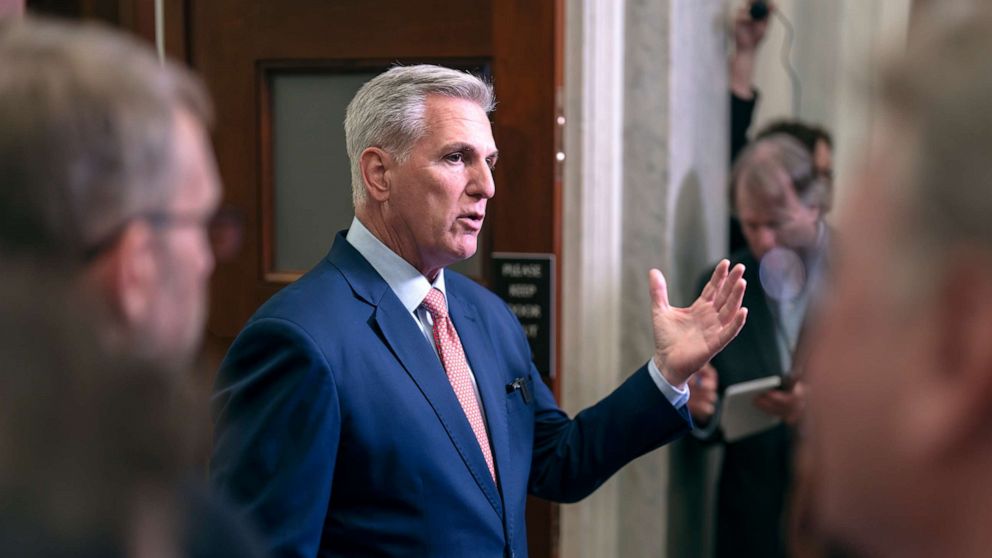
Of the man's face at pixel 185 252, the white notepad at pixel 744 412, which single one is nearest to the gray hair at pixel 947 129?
the man's face at pixel 185 252

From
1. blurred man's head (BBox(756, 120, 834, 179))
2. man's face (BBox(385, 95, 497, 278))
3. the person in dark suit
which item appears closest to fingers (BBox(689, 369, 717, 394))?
the person in dark suit

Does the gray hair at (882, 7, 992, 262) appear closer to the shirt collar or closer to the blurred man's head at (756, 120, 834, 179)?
the shirt collar

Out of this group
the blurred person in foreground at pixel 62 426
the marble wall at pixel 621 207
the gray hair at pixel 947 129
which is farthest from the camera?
the marble wall at pixel 621 207

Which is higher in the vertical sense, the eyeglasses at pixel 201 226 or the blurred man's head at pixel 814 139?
the blurred man's head at pixel 814 139

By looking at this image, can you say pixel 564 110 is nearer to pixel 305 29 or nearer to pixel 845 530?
pixel 305 29

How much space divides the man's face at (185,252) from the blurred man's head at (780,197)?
2.30m

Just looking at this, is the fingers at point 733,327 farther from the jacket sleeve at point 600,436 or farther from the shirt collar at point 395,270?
the shirt collar at point 395,270

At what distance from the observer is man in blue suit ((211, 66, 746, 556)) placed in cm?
148

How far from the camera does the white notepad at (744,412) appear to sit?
271 centimetres

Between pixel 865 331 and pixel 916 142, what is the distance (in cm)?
9

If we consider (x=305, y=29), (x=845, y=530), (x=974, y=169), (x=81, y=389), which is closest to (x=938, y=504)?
(x=845, y=530)

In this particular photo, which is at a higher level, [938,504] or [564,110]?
[564,110]

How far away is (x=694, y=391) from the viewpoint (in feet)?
9.11

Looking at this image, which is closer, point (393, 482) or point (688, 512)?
point (393, 482)
